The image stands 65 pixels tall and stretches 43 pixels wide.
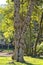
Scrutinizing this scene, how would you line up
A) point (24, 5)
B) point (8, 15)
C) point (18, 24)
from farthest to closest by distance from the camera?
Result: point (8, 15) → point (24, 5) → point (18, 24)

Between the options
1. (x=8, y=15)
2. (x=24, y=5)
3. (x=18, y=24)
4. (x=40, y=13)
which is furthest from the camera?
(x=8, y=15)

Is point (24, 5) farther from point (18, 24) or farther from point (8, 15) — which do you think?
point (18, 24)

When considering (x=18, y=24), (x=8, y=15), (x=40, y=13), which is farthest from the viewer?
(x=8, y=15)

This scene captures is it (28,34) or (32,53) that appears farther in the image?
(28,34)

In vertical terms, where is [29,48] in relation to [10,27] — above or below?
below

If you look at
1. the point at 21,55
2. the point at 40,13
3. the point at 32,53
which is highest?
the point at 40,13

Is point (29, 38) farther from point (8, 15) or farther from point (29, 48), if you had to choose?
point (8, 15)

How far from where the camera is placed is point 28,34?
96.8 ft

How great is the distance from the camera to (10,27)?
95.1 feet

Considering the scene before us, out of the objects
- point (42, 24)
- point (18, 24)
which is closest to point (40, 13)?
point (42, 24)

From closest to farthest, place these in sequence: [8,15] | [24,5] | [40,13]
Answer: [24,5] < [40,13] < [8,15]

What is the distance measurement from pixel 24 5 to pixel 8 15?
16.7 ft

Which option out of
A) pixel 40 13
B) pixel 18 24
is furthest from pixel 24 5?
pixel 18 24

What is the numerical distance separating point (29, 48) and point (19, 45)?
11912 millimetres
